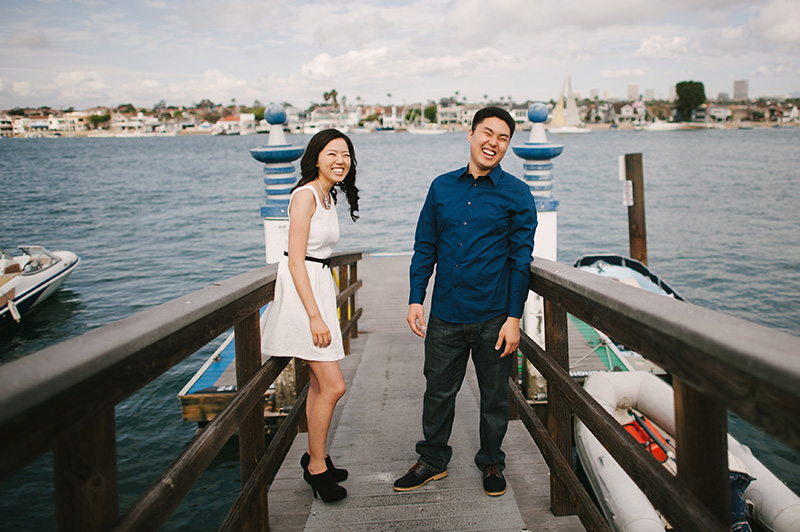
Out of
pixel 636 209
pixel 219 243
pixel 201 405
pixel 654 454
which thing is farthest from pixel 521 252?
pixel 219 243

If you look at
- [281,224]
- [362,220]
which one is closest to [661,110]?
[362,220]

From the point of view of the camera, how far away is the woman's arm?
8.05 feet

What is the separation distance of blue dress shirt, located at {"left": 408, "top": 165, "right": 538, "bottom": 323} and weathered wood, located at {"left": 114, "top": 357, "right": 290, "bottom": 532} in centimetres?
89

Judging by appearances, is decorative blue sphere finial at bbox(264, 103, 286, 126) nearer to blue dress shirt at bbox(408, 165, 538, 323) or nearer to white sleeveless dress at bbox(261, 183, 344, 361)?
white sleeveless dress at bbox(261, 183, 344, 361)

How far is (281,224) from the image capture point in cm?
517

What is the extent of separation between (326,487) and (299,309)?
859 mm

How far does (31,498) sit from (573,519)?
6059mm

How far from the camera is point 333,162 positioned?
8.55ft

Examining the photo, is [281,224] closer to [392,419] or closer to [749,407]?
[392,419]

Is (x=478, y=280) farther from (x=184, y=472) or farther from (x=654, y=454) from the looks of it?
(x=654, y=454)

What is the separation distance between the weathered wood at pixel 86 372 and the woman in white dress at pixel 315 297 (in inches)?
27.3

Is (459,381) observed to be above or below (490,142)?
below

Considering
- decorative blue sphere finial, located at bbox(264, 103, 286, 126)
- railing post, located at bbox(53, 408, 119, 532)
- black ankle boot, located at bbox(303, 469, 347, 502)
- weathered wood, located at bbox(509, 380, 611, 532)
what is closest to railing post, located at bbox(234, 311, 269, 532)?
black ankle boot, located at bbox(303, 469, 347, 502)

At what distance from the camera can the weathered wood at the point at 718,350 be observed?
961 mm
